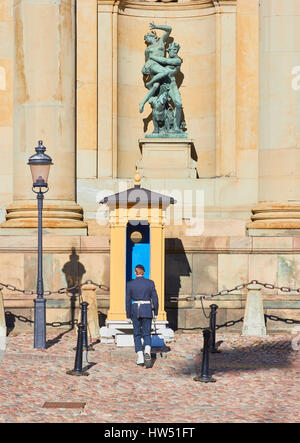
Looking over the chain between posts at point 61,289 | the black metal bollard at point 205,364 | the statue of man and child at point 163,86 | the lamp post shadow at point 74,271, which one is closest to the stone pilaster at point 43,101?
the lamp post shadow at point 74,271

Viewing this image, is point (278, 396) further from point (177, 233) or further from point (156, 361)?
point (177, 233)

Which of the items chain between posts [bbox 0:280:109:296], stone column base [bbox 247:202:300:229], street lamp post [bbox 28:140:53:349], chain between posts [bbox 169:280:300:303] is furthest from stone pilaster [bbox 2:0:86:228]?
stone column base [bbox 247:202:300:229]

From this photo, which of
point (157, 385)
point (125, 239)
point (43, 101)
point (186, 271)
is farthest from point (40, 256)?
point (43, 101)

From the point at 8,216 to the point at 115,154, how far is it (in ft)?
13.9

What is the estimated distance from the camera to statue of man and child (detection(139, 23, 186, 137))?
26.5m

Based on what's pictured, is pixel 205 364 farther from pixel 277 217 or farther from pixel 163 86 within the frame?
pixel 163 86

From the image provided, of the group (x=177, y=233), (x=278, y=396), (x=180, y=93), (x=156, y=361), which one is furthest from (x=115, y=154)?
(x=278, y=396)

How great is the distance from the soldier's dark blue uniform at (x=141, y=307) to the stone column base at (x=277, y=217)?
6.99 m

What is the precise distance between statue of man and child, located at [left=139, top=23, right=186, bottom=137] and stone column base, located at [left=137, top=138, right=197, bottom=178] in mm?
297

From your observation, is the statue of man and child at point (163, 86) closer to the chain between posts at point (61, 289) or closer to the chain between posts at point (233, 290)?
the chain between posts at point (61, 289)

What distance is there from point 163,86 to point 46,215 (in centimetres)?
599

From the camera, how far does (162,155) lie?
26.2m

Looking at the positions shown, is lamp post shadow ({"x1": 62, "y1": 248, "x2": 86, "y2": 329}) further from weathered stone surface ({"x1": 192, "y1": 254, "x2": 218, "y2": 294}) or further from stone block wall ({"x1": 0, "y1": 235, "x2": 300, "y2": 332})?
weathered stone surface ({"x1": 192, "y1": 254, "x2": 218, "y2": 294})

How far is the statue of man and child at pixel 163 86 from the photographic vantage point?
1044 inches
